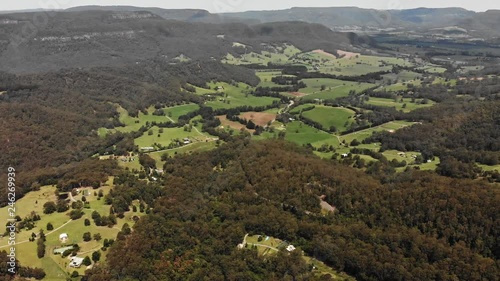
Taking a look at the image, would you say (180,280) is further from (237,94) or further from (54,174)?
(237,94)

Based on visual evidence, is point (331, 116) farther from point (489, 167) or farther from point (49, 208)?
point (49, 208)

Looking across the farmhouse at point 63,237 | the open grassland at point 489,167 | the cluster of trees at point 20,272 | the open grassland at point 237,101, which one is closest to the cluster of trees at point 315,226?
the cluster of trees at point 20,272

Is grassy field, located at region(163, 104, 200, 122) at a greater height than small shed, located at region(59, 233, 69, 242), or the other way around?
small shed, located at region(59, 233, 69, 242)

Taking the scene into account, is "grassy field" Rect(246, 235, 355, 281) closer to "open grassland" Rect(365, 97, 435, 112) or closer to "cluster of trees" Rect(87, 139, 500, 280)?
"cluster of trees" Rect(87, 139, 500, 280)

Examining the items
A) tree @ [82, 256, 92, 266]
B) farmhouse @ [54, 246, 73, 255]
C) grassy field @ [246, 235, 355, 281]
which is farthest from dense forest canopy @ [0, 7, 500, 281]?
tree @ [82, 256, 92, 266]

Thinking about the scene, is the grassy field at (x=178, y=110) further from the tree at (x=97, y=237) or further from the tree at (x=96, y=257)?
the tree at (x=96, y=257)

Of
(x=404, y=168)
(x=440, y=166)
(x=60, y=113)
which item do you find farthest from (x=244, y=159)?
(x=60, y=113)
